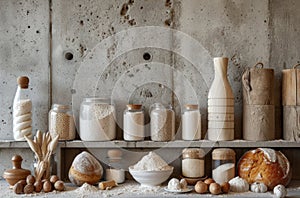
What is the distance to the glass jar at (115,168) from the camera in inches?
62.8

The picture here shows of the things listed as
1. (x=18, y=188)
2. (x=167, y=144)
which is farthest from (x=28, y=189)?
(x=167, y=144)

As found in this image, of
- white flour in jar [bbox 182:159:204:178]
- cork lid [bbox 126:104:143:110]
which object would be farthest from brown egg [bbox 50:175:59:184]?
white flour in jar [bbox 182:159:204:178]

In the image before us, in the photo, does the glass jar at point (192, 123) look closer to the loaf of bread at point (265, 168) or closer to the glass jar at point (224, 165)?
the glass jar at point (224, 165)

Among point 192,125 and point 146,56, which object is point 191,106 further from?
point 146,56

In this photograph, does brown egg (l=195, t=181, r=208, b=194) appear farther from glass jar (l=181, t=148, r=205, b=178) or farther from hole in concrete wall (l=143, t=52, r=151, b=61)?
hole in concrete wall (l=143, t=52, r=151, b=61)

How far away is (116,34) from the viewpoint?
1.72 meters

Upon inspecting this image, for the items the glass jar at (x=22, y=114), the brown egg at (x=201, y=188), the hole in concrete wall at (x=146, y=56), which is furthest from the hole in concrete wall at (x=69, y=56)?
the brown egg at (x=201, y=188)

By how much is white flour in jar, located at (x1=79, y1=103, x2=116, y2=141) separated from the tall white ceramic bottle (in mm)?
410

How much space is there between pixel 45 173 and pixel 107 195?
30 cm

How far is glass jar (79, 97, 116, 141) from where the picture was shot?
5.21 ft

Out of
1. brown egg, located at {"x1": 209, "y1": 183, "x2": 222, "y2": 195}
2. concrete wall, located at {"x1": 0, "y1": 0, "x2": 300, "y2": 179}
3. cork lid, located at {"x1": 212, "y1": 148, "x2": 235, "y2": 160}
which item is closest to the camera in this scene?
brown egg, located at {"x1": 209, "y1": 183, "x2": 222, "y2": 195}

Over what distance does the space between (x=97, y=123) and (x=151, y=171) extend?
30 cm

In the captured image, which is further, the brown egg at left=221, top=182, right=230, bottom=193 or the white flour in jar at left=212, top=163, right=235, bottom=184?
the white flour in jar at left=212, top=163, right=235, bottom=184

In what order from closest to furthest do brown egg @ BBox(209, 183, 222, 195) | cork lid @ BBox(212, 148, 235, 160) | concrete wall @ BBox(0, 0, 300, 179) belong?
brown egg @ BBox(209, 183, 222, 195) → cork lid @ BBox(212, 148, 235, 160) → concrete wall @ BBox(0, 0, 300, 179)
